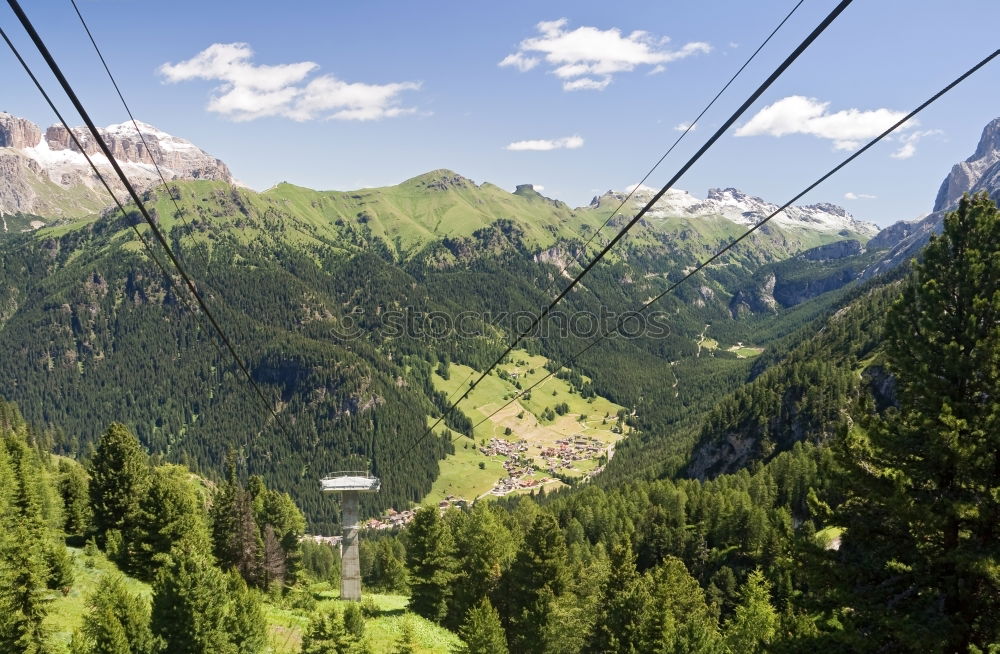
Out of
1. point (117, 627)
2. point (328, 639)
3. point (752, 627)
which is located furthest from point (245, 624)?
point (752, 627)

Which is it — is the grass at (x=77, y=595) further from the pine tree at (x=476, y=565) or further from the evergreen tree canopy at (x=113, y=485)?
the pine tree at (x=476, y=565)

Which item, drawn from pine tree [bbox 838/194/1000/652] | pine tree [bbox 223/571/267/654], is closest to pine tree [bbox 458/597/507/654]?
pine tree [bbox 223/571/267/654]

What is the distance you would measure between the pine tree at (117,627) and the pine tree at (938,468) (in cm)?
3775

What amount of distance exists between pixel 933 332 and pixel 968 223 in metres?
3.47

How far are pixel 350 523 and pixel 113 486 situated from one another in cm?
2641

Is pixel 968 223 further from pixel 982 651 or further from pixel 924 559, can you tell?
pixel 982 651

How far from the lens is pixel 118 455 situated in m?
63.1

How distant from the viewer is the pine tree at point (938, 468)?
14516 mm

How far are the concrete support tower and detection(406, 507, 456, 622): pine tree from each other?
939cm

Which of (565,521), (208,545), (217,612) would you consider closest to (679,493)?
(565,521)

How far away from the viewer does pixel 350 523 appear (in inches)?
2975

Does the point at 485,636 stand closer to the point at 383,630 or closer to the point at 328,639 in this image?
the point at 328,639

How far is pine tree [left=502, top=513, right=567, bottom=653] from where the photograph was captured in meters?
53.3

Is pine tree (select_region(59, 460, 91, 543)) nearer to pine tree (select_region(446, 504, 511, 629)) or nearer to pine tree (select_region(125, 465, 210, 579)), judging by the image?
pine tree (select_region(125, 465, 210, 579))
